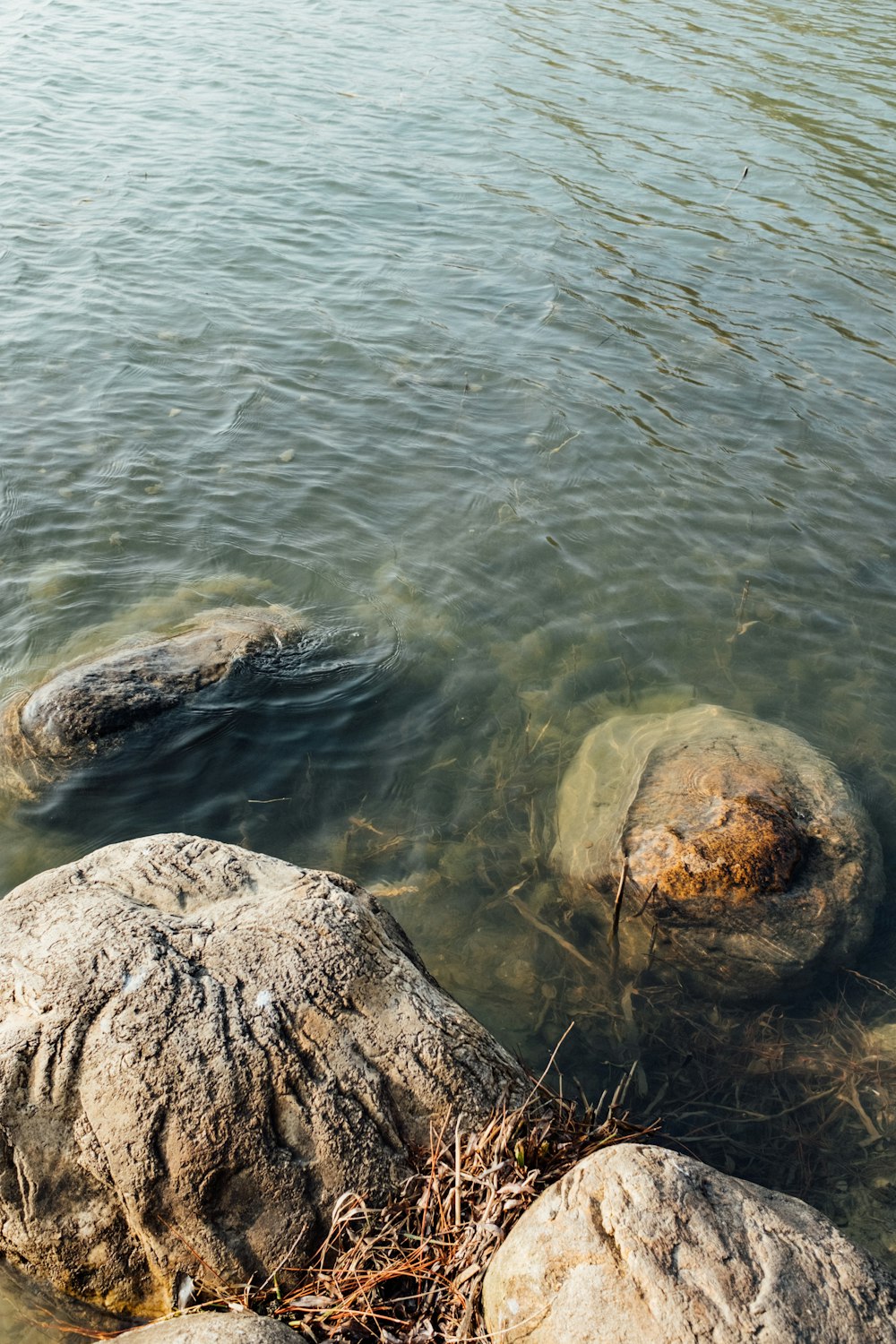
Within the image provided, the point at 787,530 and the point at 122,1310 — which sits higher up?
the point at 787,530

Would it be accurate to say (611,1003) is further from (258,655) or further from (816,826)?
(258,655)

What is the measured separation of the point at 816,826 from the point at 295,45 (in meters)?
20.2

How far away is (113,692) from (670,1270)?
4.61 meters

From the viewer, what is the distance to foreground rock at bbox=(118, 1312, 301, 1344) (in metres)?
3.08

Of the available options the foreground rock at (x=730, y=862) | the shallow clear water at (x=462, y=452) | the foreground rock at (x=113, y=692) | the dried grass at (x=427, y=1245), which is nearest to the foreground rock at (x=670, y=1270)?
the dried grass at (x=427, y=1245)

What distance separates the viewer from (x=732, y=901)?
541cm

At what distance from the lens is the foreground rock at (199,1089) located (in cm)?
340

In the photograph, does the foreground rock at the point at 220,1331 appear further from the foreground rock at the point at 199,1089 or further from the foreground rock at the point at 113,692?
the foreground rock at the point at 113,692

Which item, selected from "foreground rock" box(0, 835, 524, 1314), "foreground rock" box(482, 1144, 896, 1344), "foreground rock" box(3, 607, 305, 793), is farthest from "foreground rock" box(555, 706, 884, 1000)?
"foreground rock" box(3, 607, 305, 793)

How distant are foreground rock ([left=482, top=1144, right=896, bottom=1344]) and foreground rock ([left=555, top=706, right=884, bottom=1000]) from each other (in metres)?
2.24

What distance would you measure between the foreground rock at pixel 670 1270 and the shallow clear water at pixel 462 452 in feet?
5.91

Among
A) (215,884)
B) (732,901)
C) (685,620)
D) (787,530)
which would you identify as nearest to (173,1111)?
(215,884)

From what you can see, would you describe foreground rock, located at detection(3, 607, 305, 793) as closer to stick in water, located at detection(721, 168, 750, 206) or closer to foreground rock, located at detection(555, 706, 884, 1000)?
foreground rock, located at detection(555, 706, 884, 1000)

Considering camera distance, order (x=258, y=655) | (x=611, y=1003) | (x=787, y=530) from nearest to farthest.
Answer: (x=611, y=1003) < (x=258, y=655) < (x=787, y=530)
